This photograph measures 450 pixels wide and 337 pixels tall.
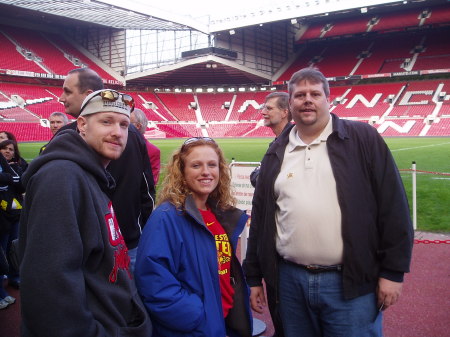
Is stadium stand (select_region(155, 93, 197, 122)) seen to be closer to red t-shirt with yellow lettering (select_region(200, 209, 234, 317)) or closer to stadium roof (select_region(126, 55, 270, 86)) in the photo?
stadium roof (select_region(126, 55, 270, 86))

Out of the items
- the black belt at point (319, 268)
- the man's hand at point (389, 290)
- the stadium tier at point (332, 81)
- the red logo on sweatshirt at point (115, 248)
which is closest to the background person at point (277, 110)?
the black belt at point (319, 268)

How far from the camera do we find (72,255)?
1.40 meters

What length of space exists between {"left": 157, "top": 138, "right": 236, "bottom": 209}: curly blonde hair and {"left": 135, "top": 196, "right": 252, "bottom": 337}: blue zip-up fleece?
0.07 metres

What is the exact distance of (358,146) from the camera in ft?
6.95

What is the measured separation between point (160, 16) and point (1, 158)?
33.7 metres

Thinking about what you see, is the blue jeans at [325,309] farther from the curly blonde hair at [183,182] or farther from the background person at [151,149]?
the background person at [151,149]

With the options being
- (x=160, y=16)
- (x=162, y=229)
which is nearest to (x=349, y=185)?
(x=162, y=229)

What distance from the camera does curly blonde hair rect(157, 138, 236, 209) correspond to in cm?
223

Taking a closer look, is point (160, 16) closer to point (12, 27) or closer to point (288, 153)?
point (12, 27)

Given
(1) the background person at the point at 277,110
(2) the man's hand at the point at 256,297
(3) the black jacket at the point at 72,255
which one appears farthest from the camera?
(1) the background person at the point at 277,110

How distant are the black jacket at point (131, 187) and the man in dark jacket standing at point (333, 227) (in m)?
1.14

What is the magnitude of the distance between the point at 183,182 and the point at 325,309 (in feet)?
3.51

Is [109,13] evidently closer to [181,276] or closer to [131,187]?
[131,187]

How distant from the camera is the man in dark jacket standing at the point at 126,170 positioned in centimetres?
280
